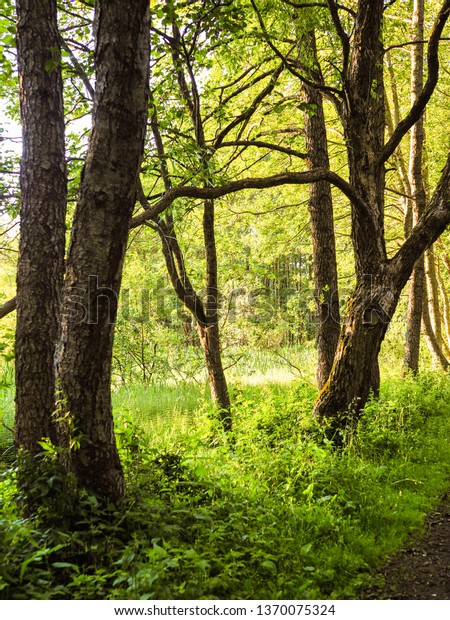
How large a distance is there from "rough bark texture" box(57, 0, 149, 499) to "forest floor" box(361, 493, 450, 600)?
2178 mm

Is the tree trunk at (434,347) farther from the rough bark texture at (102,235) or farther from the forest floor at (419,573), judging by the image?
the rough bark texture at (102,235)

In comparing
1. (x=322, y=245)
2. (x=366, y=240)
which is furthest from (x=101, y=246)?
(x=322, y=245)

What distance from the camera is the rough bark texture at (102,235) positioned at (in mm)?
3775

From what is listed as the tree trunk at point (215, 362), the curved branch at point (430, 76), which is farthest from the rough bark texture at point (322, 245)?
the curved branch at point (430, 76)

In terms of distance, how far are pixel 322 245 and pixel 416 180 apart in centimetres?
396

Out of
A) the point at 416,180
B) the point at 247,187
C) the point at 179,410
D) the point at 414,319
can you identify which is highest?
the point at 416,180

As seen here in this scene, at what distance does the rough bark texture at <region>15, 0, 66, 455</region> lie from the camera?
4734 mm

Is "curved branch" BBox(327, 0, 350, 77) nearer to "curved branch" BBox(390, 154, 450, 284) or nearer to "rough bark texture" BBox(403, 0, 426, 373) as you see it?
"curved branch" BBox(390, 154, 450, 284)

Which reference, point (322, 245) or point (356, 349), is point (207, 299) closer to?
point (322, 245)

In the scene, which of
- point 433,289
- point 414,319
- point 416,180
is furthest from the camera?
point 433,289

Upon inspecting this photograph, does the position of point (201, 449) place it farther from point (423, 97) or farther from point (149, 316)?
point (149, 316)

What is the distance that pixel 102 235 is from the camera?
3.88 m

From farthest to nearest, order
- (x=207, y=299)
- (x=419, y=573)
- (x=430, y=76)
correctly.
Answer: (x=207, y=299) < (x=430, y=76) < (x=419, y=573)

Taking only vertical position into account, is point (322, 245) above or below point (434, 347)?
above
